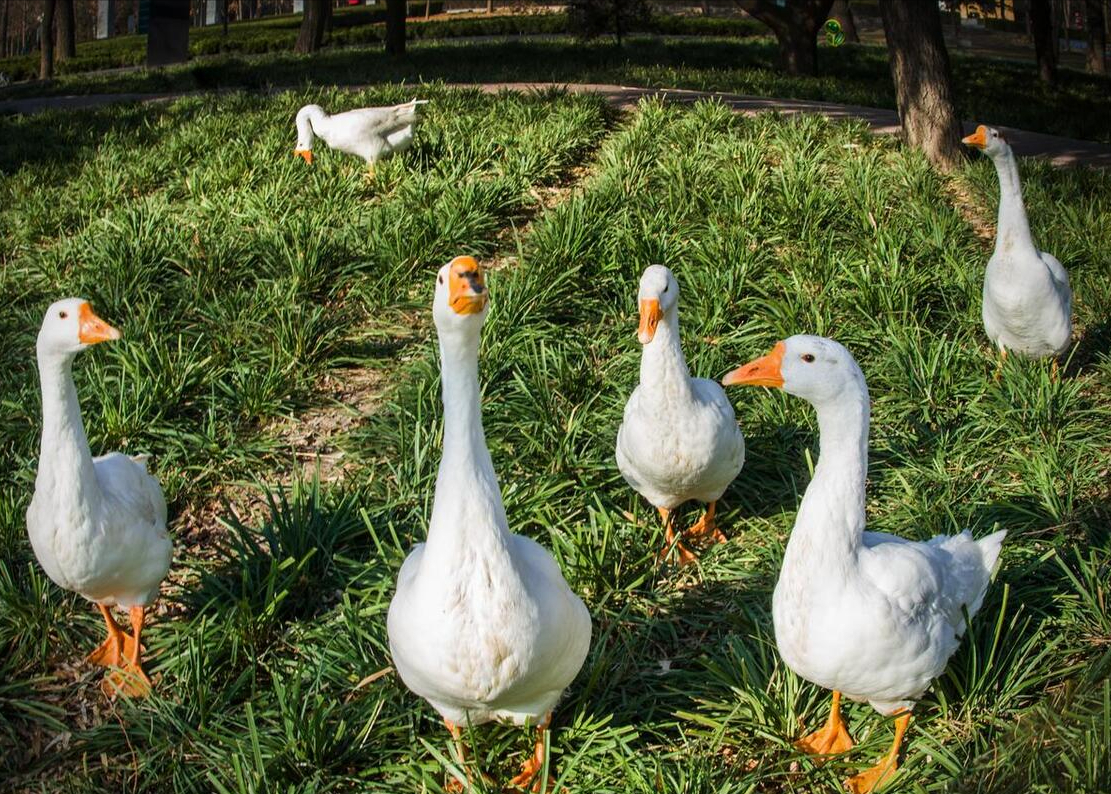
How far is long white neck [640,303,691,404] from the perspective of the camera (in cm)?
386

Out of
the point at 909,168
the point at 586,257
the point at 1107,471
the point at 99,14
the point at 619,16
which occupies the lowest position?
the point at 1107,471

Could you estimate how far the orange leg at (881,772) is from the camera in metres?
2.90

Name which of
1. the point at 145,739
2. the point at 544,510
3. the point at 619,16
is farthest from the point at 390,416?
the point at 619,16

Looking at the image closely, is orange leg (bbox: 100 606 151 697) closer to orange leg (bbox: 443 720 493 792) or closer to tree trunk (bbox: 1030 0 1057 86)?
orange leg (bbox: 443 720 493 792)

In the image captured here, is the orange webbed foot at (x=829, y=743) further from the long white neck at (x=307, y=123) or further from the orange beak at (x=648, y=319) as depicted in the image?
the long white neck at (x=307, y=123)

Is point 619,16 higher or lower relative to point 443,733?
higher

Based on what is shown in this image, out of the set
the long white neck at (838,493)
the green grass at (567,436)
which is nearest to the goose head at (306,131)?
the green grass at (567,436)

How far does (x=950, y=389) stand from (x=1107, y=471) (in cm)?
78

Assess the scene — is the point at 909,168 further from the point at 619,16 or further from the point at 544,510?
the point at 619,16

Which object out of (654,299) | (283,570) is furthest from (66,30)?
(654,299)

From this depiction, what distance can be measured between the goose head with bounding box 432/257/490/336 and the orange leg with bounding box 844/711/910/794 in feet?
5.69

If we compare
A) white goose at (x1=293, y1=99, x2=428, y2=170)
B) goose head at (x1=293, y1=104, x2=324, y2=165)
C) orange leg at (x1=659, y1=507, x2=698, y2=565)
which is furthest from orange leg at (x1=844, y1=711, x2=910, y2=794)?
goose head at (x1=293, y1=104, x2=324, y2=165)

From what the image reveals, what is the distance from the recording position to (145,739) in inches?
130

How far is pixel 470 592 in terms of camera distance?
2664mm
